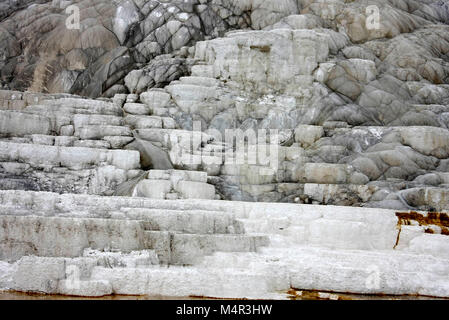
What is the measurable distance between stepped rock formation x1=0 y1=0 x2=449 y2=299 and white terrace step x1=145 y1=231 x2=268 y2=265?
0.02 meters

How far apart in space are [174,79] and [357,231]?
24.7ft

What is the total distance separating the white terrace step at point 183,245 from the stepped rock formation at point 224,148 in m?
0.02

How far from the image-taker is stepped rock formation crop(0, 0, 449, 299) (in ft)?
17.0

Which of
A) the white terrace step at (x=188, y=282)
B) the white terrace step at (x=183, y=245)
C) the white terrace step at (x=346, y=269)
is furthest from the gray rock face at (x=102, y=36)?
the white terrace step at (x=188, y=282)

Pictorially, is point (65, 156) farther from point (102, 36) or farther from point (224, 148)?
point (102, 36)

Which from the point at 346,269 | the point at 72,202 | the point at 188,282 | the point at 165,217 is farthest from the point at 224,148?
the point at 188,282

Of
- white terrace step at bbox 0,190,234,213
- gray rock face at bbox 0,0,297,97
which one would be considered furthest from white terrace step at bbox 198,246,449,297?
gray rock face at bbox 0,0,297,97

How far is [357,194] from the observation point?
30.1 ft

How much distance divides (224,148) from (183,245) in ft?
17.1

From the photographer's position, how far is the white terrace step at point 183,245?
5473 mm

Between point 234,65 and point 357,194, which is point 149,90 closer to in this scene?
point 234,65

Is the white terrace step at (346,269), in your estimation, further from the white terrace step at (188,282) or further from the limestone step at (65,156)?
the limestone step at (65,156)

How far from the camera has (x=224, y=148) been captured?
1055 cm

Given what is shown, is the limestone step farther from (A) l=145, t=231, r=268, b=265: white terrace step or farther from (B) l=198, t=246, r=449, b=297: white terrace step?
(B) l=198, t=246, r=449, b=297: white terrace step
